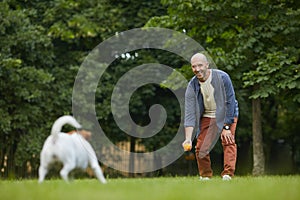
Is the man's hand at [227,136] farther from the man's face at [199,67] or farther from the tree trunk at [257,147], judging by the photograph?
the tree trunk at [257,147]

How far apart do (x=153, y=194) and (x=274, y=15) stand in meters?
9.61

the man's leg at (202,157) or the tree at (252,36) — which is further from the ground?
the tree at (252,36)

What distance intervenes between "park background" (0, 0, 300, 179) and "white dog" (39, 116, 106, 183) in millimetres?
7766

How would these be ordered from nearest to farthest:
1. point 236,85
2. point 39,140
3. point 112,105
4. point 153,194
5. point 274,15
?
point 153,194 → point 274,15 → point 236,85 → point 39,140 → point 112,105

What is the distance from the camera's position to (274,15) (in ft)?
42.6

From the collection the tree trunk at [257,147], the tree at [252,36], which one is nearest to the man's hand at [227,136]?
the tree at [252,36]

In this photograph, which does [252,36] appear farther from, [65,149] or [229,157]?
[65,149]

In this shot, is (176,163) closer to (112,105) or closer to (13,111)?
(112,105)

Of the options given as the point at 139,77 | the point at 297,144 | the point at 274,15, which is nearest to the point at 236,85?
the point at 274,15

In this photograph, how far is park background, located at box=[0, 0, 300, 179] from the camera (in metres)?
12.9

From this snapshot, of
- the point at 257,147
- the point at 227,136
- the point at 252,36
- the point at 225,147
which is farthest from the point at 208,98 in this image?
the point at 257,147

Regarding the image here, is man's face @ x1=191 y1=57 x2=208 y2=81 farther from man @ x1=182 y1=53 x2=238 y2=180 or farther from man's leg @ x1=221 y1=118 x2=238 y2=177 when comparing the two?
man's leg @ x1=221 y1=118 x2=238 y2=177

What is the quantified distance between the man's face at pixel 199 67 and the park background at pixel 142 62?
510 cm

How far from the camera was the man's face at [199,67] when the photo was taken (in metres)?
7.04
